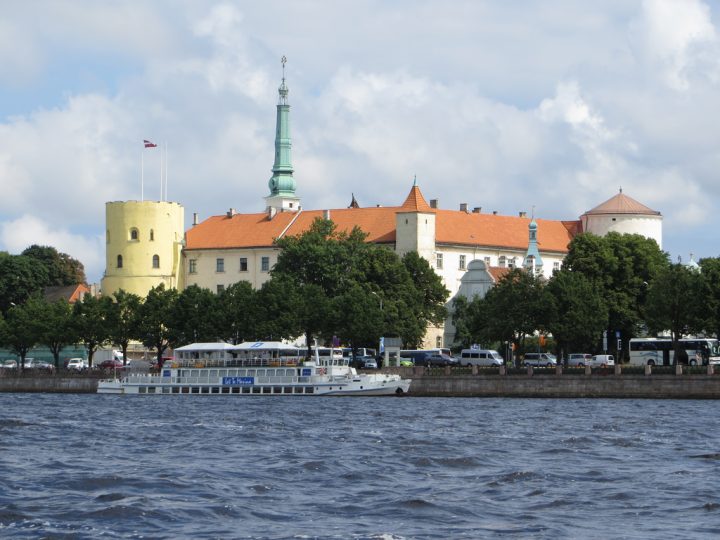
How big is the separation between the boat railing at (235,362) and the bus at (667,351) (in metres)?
21.4

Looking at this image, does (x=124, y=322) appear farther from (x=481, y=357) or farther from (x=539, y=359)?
(x=539, y=359)

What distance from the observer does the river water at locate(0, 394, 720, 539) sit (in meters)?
35.5

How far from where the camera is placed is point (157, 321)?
386ft

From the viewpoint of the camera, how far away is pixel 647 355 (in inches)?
4203

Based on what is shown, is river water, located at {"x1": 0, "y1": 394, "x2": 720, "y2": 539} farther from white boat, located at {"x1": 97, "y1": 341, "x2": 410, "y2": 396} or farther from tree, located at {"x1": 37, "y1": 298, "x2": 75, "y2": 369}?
tree, located at {"x1": 37, "y1": 298, "x2": 75, "y2": 369}

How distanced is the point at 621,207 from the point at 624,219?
142 centimetres

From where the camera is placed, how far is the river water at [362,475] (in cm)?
3553

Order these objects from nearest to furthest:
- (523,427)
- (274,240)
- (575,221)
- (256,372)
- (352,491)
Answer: (352,491) → (523,427) → (256,372) → (274,240) → (575,221)

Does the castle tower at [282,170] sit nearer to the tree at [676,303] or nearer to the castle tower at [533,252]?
the castle tower at [533,252]

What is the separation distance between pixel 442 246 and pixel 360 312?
3642 cm

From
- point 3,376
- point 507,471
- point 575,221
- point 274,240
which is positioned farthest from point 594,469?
point 575,221

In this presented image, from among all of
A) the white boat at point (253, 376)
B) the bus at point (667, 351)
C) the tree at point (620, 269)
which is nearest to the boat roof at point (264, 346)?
the white boat at point (253, 376)

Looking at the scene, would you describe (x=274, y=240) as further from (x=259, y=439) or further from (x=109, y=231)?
(x=259, y=439)

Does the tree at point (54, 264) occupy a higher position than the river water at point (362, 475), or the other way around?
the tree at point (54, 264)
